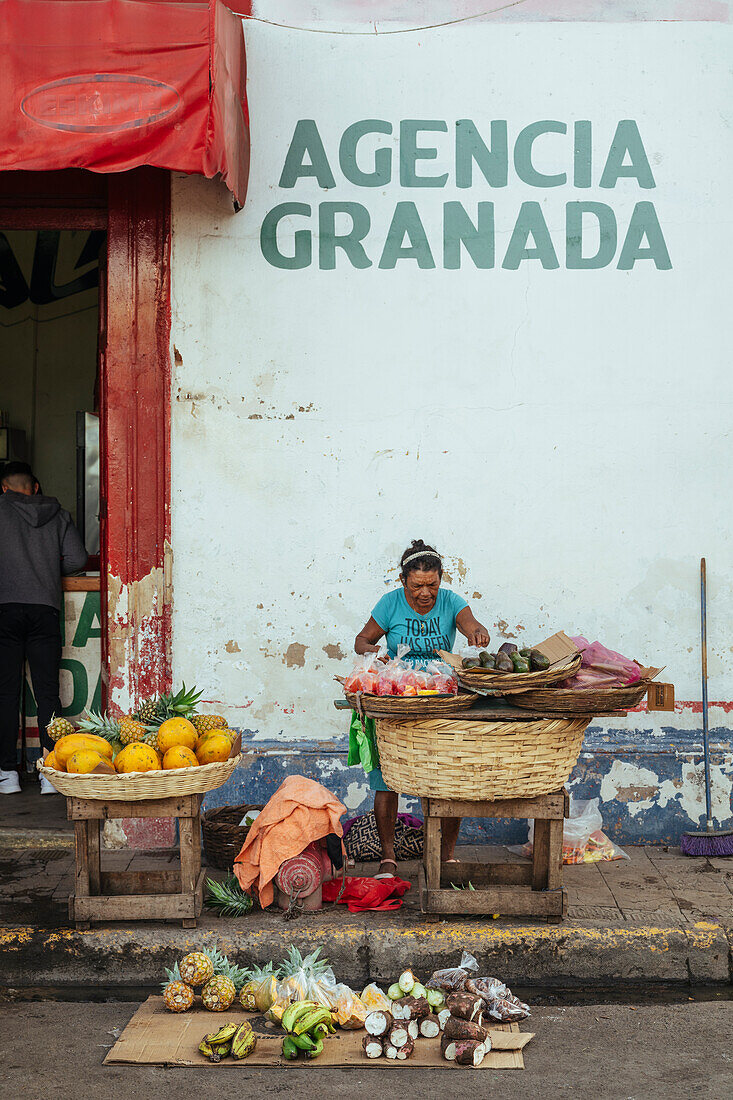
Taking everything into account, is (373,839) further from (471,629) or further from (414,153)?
(414,153)

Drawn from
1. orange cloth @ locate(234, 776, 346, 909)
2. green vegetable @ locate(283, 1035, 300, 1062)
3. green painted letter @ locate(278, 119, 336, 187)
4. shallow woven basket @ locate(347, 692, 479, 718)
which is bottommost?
green vegetable @ locate(283, 1035, 300, 1062)

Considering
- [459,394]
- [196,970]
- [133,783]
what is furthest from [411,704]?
[459,394]

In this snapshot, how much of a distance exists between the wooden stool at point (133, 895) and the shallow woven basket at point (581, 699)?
1412mm

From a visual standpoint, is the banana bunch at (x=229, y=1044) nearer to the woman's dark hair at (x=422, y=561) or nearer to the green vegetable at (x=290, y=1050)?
the green vegetable at (x=290, y=1050)

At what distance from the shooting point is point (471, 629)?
16.1ft

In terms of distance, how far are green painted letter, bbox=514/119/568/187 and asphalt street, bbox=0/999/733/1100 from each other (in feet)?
12.9

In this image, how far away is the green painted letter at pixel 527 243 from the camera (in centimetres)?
555

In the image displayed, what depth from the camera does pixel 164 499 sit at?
18.2 ft

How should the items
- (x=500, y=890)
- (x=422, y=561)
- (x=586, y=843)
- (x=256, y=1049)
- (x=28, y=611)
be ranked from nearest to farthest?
(x=256, y=1049) → (x=500, y=890) → (x=422, y=561) → (x=586, y=843) → (x=28, y=611)

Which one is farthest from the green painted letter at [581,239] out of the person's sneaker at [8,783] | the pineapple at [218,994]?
the person's sneaker at [8,783]

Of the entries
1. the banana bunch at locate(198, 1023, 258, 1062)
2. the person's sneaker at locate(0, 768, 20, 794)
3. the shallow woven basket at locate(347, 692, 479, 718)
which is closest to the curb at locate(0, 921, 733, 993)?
the banana bunch at locate(198, 1023, 258, 1062)

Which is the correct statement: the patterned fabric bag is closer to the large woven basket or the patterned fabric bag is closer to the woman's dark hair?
the large woven basket

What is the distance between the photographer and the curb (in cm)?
432

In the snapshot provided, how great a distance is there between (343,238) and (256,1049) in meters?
3.80
